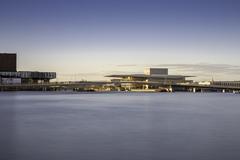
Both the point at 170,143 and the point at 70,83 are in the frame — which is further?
the point at 70,83

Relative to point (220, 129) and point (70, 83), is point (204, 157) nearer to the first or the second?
point (220, 129)

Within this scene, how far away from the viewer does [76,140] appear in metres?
15.0

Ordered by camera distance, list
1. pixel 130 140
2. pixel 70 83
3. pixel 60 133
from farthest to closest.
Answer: pixel 70 83 → pixel 60 133 → pixel 130 140

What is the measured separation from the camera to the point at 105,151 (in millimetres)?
12664

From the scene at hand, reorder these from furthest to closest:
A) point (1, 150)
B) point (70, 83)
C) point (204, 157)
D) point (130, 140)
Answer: point (70, 83) → point (130, 140) → point (1, 150) → point (204, 157)

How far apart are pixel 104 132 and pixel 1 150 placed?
6087 millimetres

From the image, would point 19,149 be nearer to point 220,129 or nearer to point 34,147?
point 34,147

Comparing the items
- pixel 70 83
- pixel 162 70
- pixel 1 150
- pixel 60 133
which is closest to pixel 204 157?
pixel 1 150

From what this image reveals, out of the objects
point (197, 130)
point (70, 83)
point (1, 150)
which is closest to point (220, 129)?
point (197, 130)

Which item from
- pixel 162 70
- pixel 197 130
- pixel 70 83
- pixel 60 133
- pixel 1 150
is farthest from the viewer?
pixel 162 70

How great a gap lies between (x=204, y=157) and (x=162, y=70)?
563 feet

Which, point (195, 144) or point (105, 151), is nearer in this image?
point (105, 151)

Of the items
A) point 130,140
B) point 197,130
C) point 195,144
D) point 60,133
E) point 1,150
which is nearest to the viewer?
point 1,150

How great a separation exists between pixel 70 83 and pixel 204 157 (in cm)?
11130
